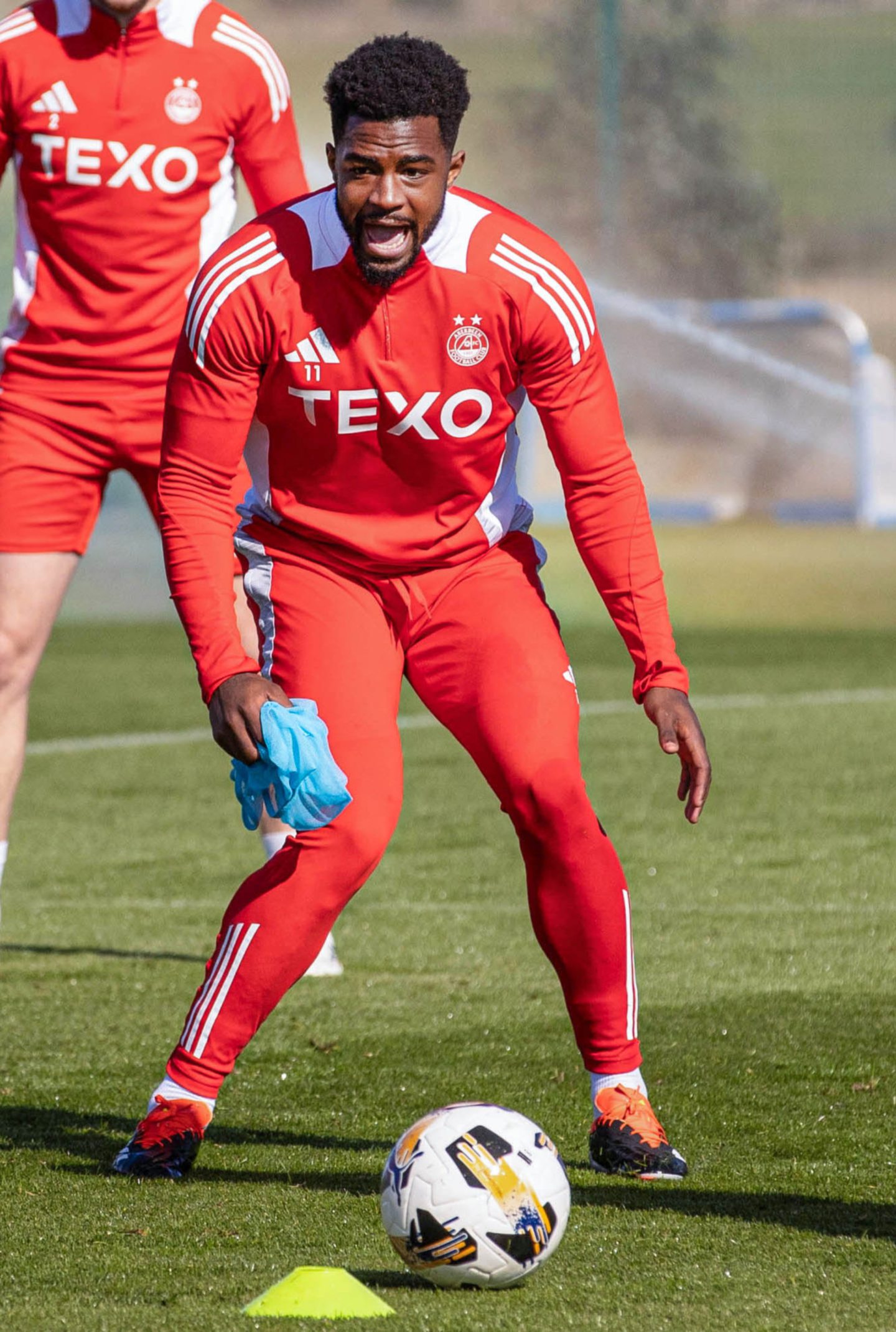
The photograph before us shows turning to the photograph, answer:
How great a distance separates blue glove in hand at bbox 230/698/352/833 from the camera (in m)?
3.76

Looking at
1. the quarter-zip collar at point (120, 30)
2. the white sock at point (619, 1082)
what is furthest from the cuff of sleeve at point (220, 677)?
the quarter-zip collar at point (120, 30)

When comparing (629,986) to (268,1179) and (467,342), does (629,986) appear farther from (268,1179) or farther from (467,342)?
(467,342)

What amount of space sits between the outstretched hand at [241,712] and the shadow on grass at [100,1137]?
2.79 ft

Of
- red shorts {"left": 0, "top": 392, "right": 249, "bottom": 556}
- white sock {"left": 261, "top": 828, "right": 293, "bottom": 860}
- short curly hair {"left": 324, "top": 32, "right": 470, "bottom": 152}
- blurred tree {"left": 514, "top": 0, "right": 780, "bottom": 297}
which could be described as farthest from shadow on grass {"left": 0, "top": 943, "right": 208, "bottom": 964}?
blurred tree {"left": 514, "top": 0, "right": 780, "bottom": 297}

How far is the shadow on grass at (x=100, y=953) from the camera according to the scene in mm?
6152

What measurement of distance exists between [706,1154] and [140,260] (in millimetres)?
2671

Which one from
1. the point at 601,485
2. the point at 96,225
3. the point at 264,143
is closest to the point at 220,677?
the point at 601,485

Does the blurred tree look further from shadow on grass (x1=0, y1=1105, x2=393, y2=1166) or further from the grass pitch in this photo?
shadow on grass (x1=0, y1=1105, x2=393, y2=1166)

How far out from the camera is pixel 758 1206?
372 cm

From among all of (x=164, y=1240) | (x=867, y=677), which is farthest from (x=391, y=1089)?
(x=867, y=677)

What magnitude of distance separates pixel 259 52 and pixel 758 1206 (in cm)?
323

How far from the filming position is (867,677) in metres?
13.0

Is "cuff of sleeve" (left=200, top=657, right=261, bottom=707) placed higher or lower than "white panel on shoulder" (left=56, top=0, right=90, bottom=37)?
lower

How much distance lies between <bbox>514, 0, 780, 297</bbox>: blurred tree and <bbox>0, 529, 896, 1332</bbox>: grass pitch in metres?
13.4
